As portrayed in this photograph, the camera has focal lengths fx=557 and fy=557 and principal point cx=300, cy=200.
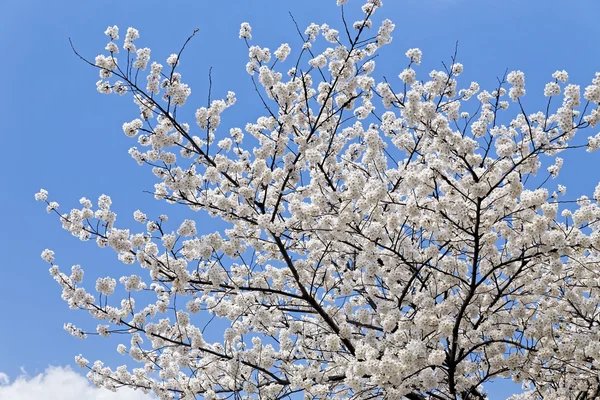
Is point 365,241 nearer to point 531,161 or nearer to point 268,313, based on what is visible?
point 268,313

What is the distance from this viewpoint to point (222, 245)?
725 centimetres

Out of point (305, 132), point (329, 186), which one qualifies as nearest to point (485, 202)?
point (329, 186)

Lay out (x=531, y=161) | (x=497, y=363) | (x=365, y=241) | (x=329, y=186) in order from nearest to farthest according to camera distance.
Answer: (x=531, y=161)
(x=365, y=241)
(x=497, y=363)
(x=329, y=186)

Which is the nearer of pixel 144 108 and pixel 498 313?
pixel 144 108

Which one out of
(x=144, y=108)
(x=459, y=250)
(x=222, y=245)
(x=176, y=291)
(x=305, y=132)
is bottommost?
(x=176, y=291)

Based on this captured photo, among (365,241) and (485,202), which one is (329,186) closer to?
(365,241)

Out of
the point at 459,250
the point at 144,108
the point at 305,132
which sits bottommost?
the point at 459,250

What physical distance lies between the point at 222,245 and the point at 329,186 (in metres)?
2.01

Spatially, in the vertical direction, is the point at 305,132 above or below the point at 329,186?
above

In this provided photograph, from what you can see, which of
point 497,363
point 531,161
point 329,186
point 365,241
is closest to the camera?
point 531,161

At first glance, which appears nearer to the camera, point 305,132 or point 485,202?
point 485,202

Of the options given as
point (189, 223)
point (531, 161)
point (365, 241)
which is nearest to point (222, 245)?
point (189, 223)

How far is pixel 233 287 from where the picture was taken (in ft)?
24.2

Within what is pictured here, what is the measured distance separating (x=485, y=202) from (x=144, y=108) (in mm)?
4639
